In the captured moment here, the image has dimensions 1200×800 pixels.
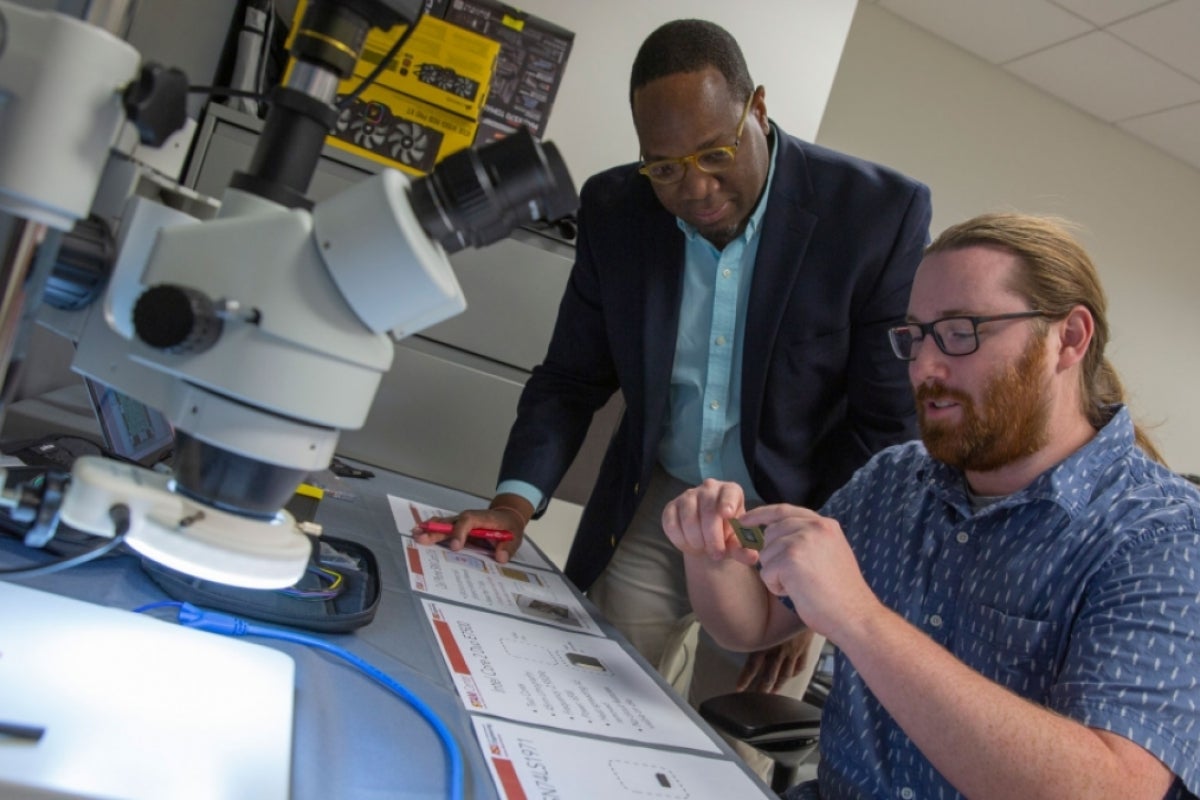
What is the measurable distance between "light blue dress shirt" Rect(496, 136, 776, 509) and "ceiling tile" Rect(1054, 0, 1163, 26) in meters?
2.30

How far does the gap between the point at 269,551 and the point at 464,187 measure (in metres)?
0.23

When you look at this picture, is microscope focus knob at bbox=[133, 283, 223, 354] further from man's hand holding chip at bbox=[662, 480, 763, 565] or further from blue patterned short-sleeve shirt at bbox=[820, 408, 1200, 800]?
blue patterned short-sleeve shirt at bbox=[820, 408, 1200, 800]

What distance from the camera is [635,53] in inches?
95.7


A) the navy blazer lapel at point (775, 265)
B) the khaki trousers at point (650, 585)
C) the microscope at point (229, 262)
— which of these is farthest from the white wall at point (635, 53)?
the microscope at point (229, 262)

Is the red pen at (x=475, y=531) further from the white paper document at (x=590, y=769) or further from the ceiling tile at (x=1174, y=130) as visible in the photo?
the ceiling tile at (x=1174, y=130)

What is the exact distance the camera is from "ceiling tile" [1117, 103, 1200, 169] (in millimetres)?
3861

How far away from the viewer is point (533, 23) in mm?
2305

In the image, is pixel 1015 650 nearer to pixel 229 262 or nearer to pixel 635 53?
pixel 229 262

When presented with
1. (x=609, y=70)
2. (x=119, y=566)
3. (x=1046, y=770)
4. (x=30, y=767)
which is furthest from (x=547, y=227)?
(x=30, y=767)

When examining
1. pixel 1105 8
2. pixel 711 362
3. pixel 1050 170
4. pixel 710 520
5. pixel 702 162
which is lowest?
pixel 710 520

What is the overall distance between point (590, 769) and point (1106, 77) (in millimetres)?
3916

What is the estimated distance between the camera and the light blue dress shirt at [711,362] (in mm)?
1551

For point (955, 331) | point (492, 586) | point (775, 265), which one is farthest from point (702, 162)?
point (492, 586)

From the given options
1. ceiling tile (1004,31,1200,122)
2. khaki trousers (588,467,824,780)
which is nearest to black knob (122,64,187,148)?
khaki trousers (588,467,824,780)
